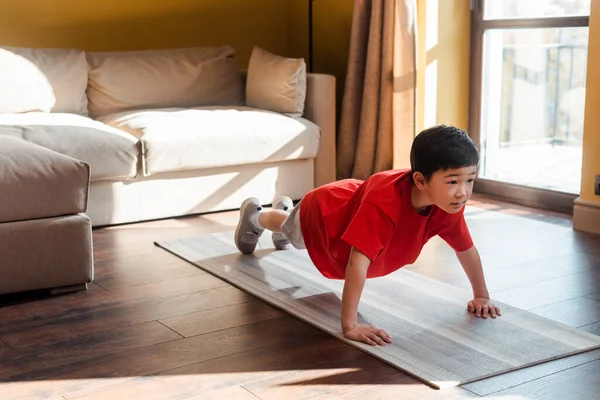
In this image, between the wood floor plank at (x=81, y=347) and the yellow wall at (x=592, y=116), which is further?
the yellow wall at (x=592, y=116)

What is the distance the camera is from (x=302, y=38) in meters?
5.31

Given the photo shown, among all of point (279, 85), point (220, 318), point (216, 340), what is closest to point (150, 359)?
point (216, 340)

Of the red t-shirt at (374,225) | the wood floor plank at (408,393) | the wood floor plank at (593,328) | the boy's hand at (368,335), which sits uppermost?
the red t-shirt at (374,225)

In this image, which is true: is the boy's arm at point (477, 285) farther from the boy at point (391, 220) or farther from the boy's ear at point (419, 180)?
the boy's ear at point (419, 180)

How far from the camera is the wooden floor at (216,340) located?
194 cm

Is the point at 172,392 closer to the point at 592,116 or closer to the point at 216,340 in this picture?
the point at 216,340

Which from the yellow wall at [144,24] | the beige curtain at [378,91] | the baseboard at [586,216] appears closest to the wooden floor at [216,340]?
the baseboard at [586,216]

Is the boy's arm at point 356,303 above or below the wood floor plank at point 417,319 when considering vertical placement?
above

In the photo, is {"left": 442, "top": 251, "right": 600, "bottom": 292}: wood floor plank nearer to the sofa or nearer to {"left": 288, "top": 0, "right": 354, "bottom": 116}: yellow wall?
the sofa

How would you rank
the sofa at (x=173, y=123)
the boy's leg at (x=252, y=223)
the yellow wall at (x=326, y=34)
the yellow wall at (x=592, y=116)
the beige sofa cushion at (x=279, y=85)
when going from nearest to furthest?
the boy's leg at (x=252, y=223) → the yellow wall at (x=592, y=116) → the sofa at (x=173, y=123) → the beige sofa cushion at (x=279, y=85) → the yellow wall at (x=326, y=34)

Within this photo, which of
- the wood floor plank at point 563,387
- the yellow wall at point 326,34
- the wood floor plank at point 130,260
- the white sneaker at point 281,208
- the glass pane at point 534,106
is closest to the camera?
the wood floor plank at point 563,387

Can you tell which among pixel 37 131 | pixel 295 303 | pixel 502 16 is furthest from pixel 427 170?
pixel 502 16

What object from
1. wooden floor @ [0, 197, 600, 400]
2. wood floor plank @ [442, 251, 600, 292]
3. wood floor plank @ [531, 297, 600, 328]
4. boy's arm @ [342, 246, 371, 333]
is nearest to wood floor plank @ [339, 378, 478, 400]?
wooden floor @ [0, 197, 600, 400]

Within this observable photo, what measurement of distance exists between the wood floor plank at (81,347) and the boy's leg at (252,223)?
0.64 metres
